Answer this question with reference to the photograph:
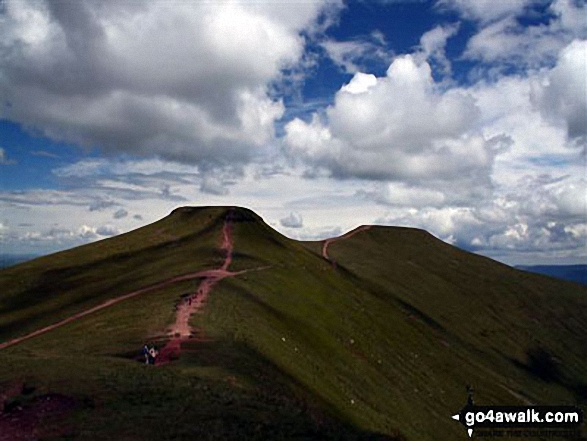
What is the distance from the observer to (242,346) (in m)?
46.7

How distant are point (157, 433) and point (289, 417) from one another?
7.74 m

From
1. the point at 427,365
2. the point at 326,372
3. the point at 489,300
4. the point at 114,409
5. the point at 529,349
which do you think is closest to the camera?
the point at 114,409

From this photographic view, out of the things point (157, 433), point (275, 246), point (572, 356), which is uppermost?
point (275, 246)

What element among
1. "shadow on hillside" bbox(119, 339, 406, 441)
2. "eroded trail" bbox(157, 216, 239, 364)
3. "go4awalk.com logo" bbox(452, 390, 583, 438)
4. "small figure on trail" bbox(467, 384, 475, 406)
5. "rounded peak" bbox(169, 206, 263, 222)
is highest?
"rounded peak" bbox(169, 206, 263, 222)

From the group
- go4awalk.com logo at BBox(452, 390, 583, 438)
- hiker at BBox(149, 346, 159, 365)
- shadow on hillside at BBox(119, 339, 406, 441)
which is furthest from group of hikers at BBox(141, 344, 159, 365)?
go4awalk.com logo at BBox(452, 390, 583, 438)

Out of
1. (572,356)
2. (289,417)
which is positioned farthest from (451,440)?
(572,356)

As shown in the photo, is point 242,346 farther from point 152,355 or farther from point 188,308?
point 188,308

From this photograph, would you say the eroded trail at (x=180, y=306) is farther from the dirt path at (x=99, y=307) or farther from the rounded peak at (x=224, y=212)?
the rounded peak at (x=224, y=212)

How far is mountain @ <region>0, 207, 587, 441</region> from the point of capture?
28.7 m

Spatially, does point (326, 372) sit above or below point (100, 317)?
below

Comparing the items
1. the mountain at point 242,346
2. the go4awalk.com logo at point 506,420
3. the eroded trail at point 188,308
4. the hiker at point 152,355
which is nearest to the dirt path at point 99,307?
the mountain at point 242,346

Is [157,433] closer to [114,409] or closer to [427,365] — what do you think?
[114,409]

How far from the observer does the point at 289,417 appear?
95.7 ft

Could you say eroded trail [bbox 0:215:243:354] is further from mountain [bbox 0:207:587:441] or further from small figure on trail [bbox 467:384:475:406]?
small figure on trail [bbox 467:384:475:406]
